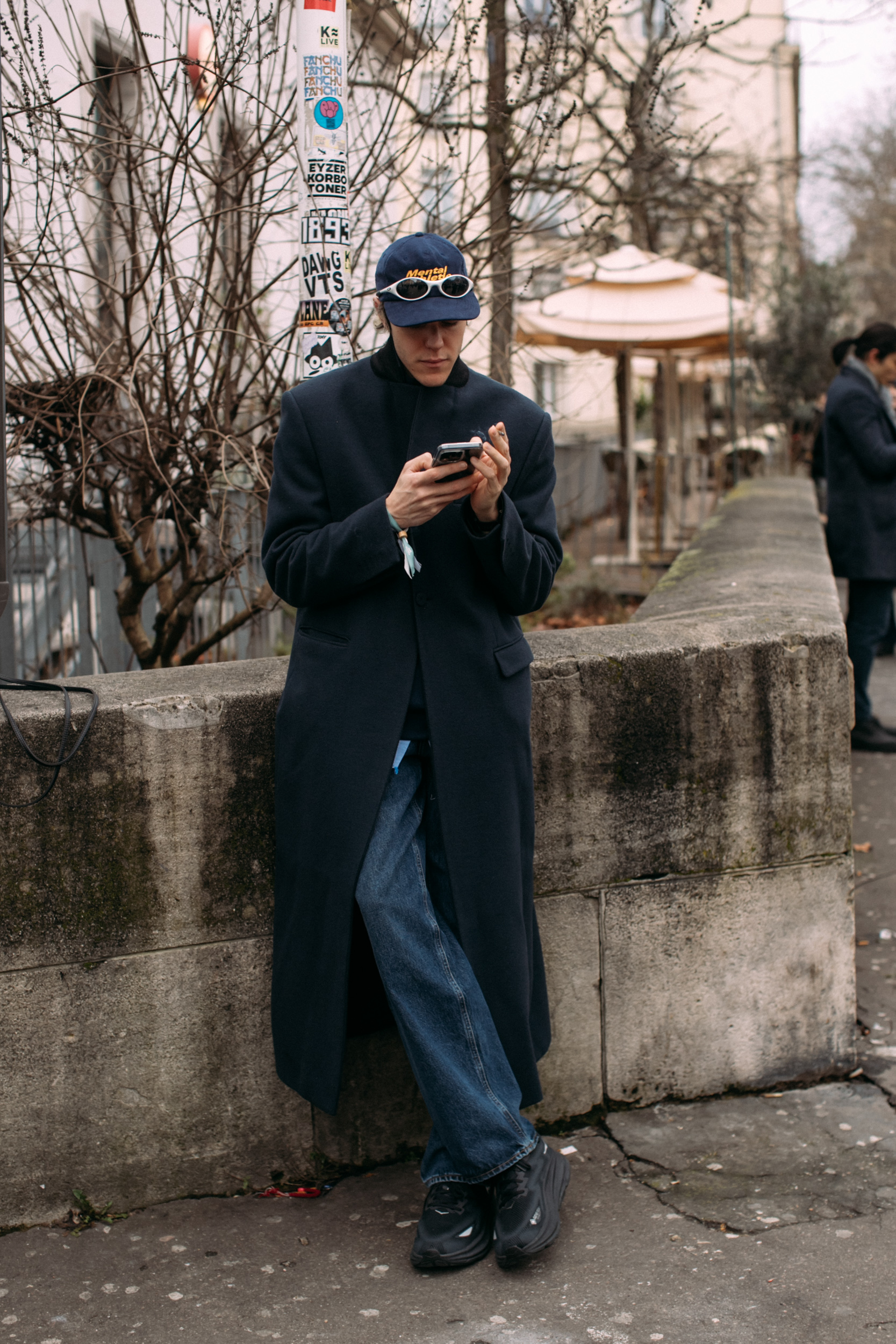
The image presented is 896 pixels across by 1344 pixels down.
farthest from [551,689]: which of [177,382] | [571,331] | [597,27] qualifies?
[571,331]

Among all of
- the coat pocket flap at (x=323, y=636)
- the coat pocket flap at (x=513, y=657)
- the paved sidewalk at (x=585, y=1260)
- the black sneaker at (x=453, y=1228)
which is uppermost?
the coat pocket flap at (x=323, y=636)

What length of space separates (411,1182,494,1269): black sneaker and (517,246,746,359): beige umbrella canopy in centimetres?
860

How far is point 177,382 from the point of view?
14.6 feet

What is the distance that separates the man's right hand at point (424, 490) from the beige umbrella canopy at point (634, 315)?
321 inches

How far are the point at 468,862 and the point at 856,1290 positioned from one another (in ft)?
3.65

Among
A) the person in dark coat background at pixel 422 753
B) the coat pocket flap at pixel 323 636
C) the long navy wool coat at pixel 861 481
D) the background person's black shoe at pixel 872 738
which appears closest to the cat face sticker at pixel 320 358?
the person in dark coat background at pixel 422 753

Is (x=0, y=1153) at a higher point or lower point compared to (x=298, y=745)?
lower

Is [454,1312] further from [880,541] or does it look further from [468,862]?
[880,541]

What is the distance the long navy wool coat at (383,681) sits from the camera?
2.63m

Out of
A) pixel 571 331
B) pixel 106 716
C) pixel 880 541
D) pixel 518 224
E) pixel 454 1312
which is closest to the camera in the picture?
pixel 454 1312

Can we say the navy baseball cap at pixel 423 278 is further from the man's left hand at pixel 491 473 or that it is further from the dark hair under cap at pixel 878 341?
the dark hair under cap at pixel 878 341

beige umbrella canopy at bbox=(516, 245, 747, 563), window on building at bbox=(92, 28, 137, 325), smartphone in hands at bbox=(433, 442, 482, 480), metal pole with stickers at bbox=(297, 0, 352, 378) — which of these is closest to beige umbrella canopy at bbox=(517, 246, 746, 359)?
beige umbrella canopy at bbox=(516, 245, 747, 563)

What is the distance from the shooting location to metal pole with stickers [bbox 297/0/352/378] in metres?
3.27

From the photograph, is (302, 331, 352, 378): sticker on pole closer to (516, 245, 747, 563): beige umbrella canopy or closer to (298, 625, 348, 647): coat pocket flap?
(298, 625, 348, 647): coat pocket flap
